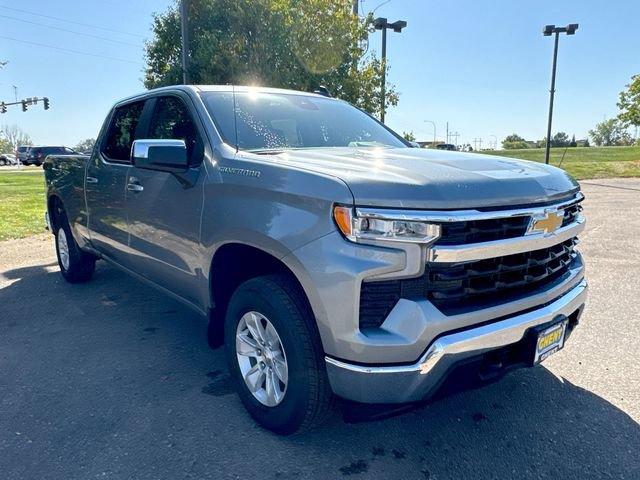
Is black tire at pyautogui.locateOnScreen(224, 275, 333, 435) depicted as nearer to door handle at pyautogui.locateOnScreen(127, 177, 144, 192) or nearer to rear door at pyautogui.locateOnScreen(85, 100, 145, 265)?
door handle at pyautogui.locateOnScreen(127, 177, 144, 192)

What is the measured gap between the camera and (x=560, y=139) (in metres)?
59.8

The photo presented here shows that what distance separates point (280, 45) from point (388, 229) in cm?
1183

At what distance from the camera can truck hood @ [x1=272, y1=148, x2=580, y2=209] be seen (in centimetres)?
207

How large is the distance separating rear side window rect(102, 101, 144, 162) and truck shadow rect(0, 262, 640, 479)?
5.17ft

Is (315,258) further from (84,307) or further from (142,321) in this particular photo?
(84,307)

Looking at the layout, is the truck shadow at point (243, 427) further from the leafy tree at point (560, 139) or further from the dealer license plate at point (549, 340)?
the leafy tree at point (560, 139)

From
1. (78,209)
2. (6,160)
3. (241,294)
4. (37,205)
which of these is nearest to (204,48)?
(37,205)

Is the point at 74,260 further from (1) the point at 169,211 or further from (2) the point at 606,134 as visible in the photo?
(2) the point at 606,134

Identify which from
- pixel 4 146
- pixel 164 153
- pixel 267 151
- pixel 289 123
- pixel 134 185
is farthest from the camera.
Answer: pixel 4 146

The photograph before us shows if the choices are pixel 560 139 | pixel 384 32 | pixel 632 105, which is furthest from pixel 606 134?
pixel 384 32

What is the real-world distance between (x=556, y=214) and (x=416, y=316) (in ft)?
3.26

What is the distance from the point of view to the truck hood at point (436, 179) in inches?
81.7

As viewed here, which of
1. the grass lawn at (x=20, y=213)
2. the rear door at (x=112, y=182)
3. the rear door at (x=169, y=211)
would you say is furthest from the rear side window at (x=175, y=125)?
the grass lawn at (x=20, y=213)

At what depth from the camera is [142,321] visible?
442 centimetres
